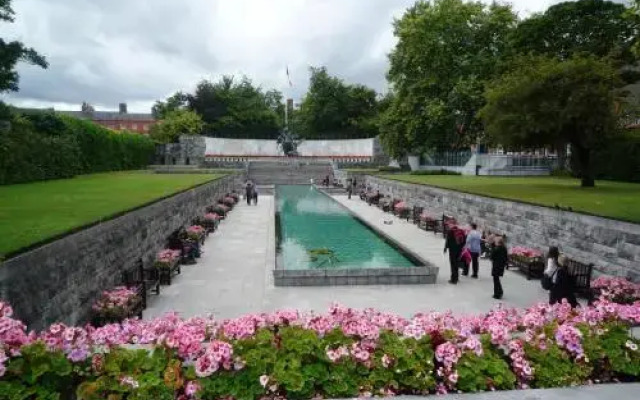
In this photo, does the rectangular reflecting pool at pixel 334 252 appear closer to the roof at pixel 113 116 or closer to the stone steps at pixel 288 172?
the stone steps at pixel 288 172

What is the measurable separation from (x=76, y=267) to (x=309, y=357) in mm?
5465

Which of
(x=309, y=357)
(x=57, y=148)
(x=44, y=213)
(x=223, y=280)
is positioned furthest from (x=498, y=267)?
(x=57, y=148)

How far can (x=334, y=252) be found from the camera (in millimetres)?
17297

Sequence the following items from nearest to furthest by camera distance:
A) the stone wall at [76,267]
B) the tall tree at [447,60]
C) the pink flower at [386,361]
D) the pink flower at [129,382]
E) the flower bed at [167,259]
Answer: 1. the pink flower at [129,382]
2. the pink flower at [386,361]
3. the stone wall at [76,267]
4. the flower bed at [167,259]
5. the tall tree at [447,60]

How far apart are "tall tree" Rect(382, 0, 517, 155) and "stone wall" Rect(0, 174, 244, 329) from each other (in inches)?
1181

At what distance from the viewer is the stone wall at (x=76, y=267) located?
681 cm

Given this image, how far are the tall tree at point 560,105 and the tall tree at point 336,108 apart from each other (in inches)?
1955

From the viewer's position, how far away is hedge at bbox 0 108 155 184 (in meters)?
15.4

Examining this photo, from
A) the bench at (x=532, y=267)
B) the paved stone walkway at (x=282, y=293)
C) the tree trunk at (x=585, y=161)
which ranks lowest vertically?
the paved stone walkway at (x=282, y=293)

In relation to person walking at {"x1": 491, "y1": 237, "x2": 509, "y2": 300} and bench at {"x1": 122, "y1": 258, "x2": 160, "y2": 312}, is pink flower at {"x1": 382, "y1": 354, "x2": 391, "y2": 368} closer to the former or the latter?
bench at {"x1": 122, "y1": 258, "x2": 160, "y2": 312}

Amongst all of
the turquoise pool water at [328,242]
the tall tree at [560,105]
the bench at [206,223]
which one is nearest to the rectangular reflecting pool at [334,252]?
the turquoise pool water at [328,242]

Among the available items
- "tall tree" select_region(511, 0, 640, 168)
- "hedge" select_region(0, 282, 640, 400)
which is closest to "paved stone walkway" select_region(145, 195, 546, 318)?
"hedge" select_region(0, 282, 640, 400)

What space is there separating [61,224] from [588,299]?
11.1 meters

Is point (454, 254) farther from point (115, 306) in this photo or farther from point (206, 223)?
point (206, 223)
